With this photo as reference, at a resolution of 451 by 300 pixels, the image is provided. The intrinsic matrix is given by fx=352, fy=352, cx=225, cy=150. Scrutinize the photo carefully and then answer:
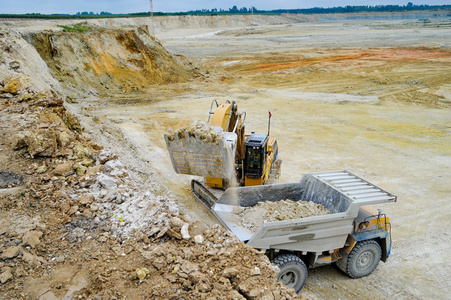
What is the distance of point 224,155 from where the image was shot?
6.76 m

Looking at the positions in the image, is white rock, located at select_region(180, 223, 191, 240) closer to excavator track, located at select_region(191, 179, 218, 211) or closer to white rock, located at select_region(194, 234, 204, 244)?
white rock, located at select_region(194, 234, 204, 244)

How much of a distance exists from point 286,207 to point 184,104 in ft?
47.0

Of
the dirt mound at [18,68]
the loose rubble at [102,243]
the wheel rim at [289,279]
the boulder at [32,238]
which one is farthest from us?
the dirt mound at [18,68]

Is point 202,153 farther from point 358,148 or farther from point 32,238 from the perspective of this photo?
point 358,148

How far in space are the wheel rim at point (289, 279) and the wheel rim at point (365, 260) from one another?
139 cm

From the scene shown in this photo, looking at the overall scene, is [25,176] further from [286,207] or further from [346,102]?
[346,102]

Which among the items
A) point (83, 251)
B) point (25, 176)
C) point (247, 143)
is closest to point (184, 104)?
point (247, 143)

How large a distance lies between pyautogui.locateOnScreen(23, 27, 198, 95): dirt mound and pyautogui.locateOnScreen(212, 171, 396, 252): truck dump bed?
1657 centimetres

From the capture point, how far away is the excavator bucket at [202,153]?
22.1ft

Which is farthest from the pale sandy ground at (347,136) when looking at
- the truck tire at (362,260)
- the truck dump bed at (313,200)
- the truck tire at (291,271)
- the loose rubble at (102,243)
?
the loose rubble at (102,243)

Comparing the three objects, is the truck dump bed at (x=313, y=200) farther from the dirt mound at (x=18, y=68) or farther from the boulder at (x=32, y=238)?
the dirt mound at (x=18, y=68)

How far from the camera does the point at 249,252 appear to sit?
5.05 m

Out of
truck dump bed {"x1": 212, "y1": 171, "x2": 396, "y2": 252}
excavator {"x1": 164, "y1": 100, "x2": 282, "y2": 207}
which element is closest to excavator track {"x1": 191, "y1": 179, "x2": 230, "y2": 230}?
excavator {"x1": 164, "y1": 100, "x2": 282, "y2": 207}

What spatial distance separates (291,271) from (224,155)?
241 centimetres
